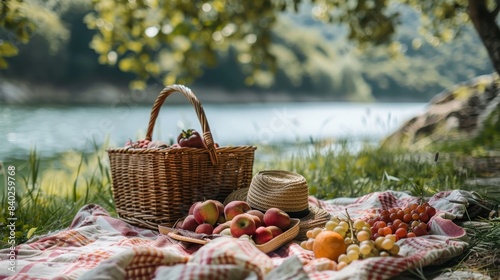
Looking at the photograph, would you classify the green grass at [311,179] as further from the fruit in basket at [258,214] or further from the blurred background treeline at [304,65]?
the blurred background treeline at [304,65]

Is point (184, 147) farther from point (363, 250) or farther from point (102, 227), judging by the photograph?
point (363, 250)

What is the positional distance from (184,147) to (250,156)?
46 cm

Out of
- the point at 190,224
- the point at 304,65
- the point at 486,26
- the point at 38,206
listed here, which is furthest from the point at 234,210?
the point at 304,65

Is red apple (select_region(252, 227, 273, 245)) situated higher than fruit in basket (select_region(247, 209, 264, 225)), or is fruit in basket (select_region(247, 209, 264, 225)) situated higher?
fruit in basket (select_region(247, 209, 264, 225))

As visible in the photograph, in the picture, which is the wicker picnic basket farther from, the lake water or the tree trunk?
the tree trunk

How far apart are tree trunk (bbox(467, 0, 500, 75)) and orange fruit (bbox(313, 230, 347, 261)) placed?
290 cm

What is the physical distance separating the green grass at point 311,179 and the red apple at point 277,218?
2.40 feet

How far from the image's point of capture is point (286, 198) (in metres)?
2.38

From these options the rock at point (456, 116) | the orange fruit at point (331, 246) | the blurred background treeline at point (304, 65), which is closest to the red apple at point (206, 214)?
the orange fruit at point (331, 246)

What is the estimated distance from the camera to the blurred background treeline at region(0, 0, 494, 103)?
8.57 meters

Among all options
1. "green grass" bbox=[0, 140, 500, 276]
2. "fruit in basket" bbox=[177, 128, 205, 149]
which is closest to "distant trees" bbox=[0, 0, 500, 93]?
"green grass" bbox=[0, 140, 500, 276]

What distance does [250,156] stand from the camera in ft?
9.51

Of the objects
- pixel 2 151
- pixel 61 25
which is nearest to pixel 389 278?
pixel 2 151

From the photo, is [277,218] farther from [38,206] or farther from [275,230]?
[38,206]
